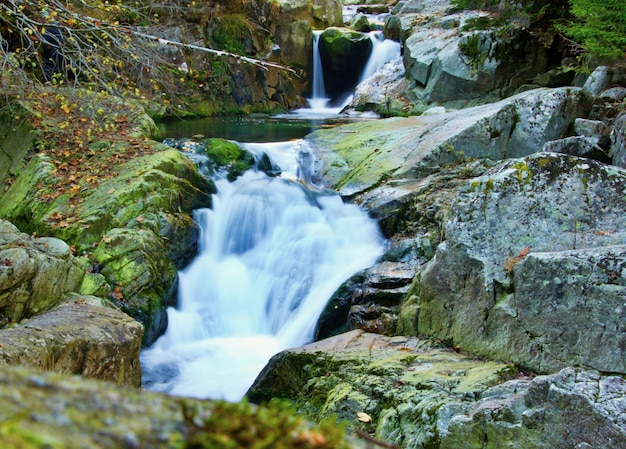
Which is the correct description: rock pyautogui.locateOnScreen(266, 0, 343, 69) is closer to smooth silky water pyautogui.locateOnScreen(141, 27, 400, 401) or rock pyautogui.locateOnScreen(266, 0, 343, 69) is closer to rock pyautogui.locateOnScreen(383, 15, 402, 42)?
rock pyautogui.locateOnScreen(383, 15, 402, 42)

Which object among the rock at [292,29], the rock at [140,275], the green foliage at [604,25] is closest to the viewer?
the rock at [140,275]

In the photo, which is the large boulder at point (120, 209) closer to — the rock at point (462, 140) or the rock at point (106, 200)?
the rock at point (106, 200)

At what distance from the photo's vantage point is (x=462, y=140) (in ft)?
30.5

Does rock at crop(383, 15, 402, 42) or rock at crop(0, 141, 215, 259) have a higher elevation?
rock at crop(383, 15, 402, 42)

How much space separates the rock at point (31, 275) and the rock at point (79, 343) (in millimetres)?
224

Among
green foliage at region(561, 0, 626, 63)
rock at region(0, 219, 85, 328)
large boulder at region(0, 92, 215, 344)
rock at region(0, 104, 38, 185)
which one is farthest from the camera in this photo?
rock at region(0, 104, 38, 185)

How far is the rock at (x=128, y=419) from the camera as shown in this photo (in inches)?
33.4

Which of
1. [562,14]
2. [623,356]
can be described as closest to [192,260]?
[623,356]

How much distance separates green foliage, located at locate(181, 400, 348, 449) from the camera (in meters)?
0.94

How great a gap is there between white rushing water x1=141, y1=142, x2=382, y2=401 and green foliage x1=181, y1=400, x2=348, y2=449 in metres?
5.34

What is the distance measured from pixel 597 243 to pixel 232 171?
23.4 ft

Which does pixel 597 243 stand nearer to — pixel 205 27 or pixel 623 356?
pixel 623 356

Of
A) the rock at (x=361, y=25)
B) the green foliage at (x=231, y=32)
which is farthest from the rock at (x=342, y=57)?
the green foliage at (x=231, y=32)

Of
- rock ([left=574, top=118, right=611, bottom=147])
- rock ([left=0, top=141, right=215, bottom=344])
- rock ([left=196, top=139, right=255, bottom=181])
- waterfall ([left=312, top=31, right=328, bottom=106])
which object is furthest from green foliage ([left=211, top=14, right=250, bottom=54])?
rock ([left=574, top=118, right=611, bottom=147])
